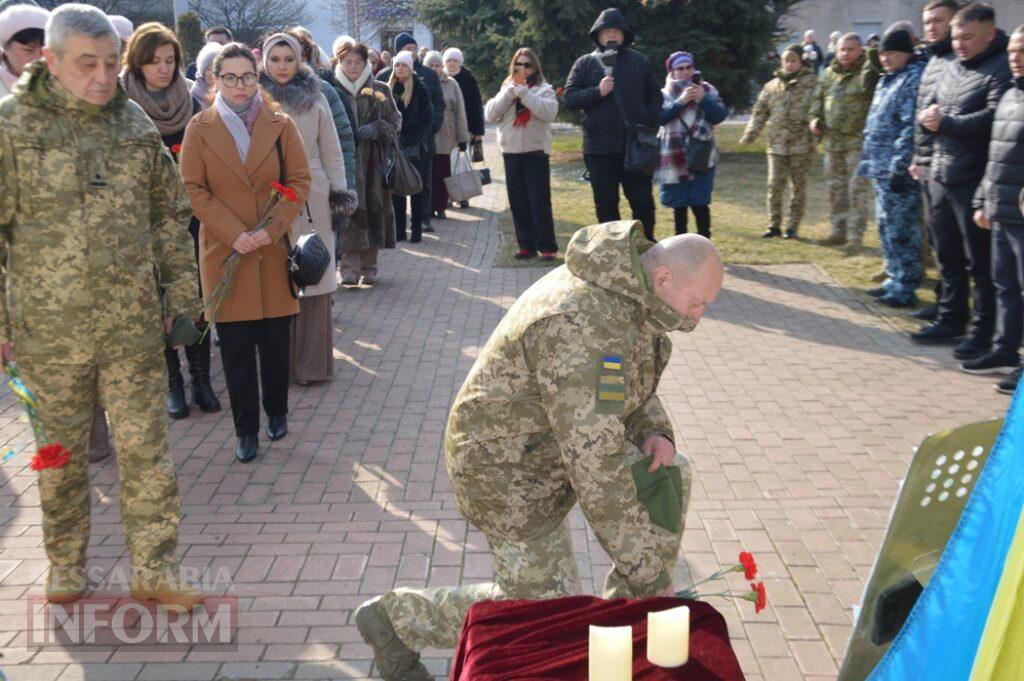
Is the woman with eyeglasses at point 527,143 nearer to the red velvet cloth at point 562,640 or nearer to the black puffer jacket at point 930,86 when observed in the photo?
the black puffer jacket at point 930,86

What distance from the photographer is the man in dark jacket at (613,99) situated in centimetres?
949

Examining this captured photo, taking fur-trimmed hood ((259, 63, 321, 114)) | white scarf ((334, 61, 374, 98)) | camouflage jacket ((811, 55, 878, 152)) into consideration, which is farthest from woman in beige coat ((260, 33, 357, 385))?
camouflage jacket ((811, 55, 878, 152))

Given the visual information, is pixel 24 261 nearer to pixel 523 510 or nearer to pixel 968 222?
pixel 523 510

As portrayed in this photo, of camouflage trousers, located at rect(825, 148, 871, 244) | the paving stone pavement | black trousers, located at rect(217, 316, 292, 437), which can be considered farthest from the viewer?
camouflage trousers, located at rect(825, 148, 871, 244)

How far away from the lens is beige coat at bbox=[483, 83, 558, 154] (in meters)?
10.2

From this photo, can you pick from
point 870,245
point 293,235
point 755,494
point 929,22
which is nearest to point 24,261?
point 293,235

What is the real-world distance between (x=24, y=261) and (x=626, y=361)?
7.79 ft

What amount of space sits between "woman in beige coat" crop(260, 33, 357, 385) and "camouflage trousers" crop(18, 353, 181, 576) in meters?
2.58

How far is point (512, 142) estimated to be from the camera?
10453mm

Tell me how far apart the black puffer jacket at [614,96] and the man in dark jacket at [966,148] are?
2693 millimetres

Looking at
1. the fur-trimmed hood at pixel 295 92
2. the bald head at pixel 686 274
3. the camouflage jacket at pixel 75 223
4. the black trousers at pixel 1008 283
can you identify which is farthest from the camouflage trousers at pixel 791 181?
the bald head at pixel 686 274

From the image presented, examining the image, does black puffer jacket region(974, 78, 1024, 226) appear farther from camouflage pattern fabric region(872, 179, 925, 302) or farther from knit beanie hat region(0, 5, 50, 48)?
knit beanie hat region(0, 5, 50, 48)

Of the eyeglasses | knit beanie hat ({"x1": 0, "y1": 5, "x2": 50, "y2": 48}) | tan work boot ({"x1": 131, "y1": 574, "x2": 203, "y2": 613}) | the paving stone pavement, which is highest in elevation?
knit beanie hat ({"x1": 0, "y1": 5, "x2": 50, "y2": 48})

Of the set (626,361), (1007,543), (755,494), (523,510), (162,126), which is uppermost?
(162,126)
